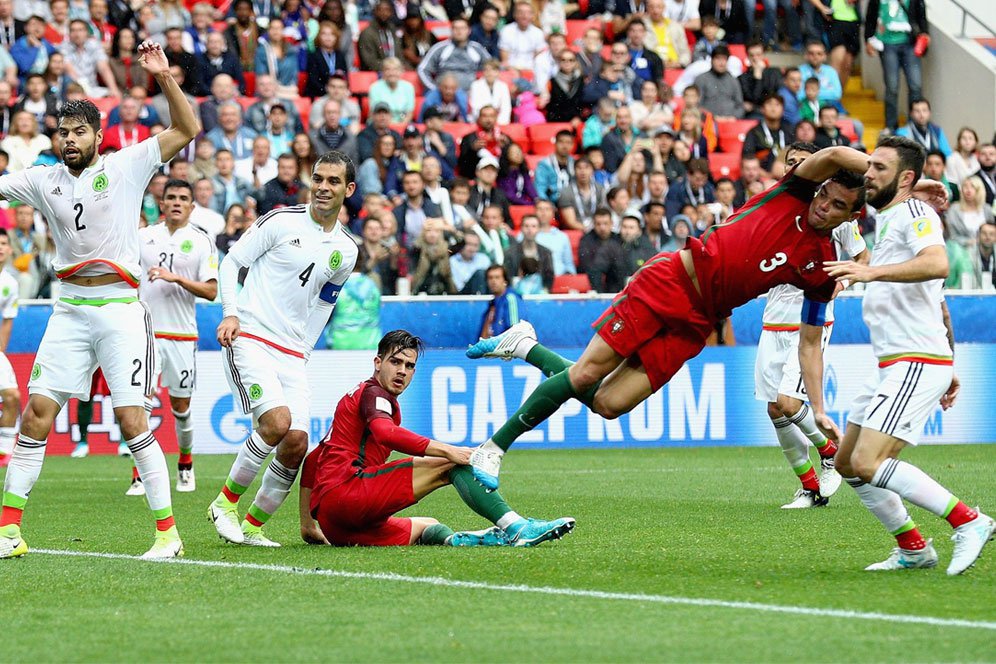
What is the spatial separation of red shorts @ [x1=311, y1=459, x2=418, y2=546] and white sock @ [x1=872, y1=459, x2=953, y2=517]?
2642mm

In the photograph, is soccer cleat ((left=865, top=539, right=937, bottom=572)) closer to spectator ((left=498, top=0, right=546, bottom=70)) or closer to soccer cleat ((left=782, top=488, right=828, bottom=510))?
soccer cleat ((left=782, top=488, right=828, bottom=510))

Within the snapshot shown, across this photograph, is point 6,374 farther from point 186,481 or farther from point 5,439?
point 186,481

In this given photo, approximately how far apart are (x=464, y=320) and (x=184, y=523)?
→ 7.67 m

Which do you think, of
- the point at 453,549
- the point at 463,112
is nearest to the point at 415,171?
the point at 463,112

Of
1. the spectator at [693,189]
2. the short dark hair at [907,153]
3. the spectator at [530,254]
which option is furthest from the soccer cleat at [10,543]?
the spectator at [693,189]

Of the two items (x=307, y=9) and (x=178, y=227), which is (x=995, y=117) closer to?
(x=307, y=9)

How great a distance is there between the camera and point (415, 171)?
19.8 m

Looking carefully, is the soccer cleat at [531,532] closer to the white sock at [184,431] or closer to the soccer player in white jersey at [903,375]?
the soccer player in white jersey at [903,375]

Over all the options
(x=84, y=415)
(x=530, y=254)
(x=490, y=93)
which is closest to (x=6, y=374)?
(x=84, y=415)

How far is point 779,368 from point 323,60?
39.2 feet

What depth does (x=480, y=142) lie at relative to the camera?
21391mm

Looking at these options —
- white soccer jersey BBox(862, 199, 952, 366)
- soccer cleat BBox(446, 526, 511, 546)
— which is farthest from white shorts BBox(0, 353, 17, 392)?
white soccer jersey BBox(862, 199, 952, 366)

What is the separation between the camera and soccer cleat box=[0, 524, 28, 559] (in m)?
8.56

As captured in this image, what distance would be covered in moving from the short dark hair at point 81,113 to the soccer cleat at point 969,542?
5.18 metres
